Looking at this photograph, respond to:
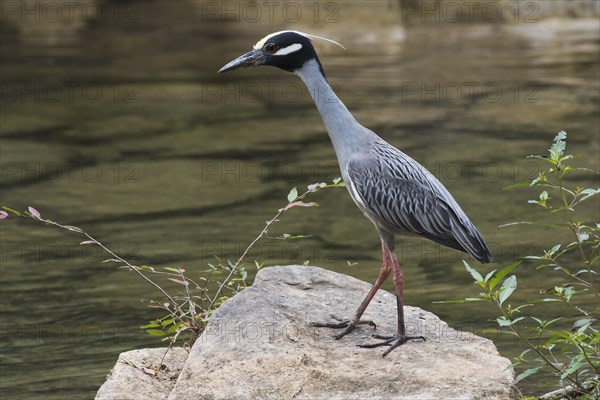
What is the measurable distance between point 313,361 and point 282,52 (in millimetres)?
1929

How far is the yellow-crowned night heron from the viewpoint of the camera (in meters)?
6.45

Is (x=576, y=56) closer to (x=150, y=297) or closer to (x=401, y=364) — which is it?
(x=150, y=297)

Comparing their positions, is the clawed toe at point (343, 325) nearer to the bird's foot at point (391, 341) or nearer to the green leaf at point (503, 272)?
the bird's foot at point (391, 341)

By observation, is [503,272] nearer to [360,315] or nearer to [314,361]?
[314,361]

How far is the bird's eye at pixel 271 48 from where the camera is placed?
21.6ft

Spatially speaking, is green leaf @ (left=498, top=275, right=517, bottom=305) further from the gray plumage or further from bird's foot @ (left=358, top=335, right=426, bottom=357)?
bird's foot @ (left=358, top=335, right=426, bottom=357)

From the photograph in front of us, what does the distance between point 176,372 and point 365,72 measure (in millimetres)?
15531

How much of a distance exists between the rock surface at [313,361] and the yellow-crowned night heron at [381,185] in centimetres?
18

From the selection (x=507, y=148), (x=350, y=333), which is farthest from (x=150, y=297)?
(x=507, y=148)

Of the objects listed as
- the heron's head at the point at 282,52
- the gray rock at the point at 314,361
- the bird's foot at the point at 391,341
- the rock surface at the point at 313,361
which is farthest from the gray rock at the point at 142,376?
the heron's head at the point at 282,52

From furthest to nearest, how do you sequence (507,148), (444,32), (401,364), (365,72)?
(444,32), (365,72), (507,148), (401,364)

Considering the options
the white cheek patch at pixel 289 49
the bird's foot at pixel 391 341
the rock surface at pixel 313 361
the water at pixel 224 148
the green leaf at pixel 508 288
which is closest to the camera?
the green leaf at pixel 508 288

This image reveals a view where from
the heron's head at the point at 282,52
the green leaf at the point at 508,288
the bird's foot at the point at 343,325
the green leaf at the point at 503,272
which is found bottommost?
the bird's foot at the point at 343,325

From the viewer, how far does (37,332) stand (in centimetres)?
934
